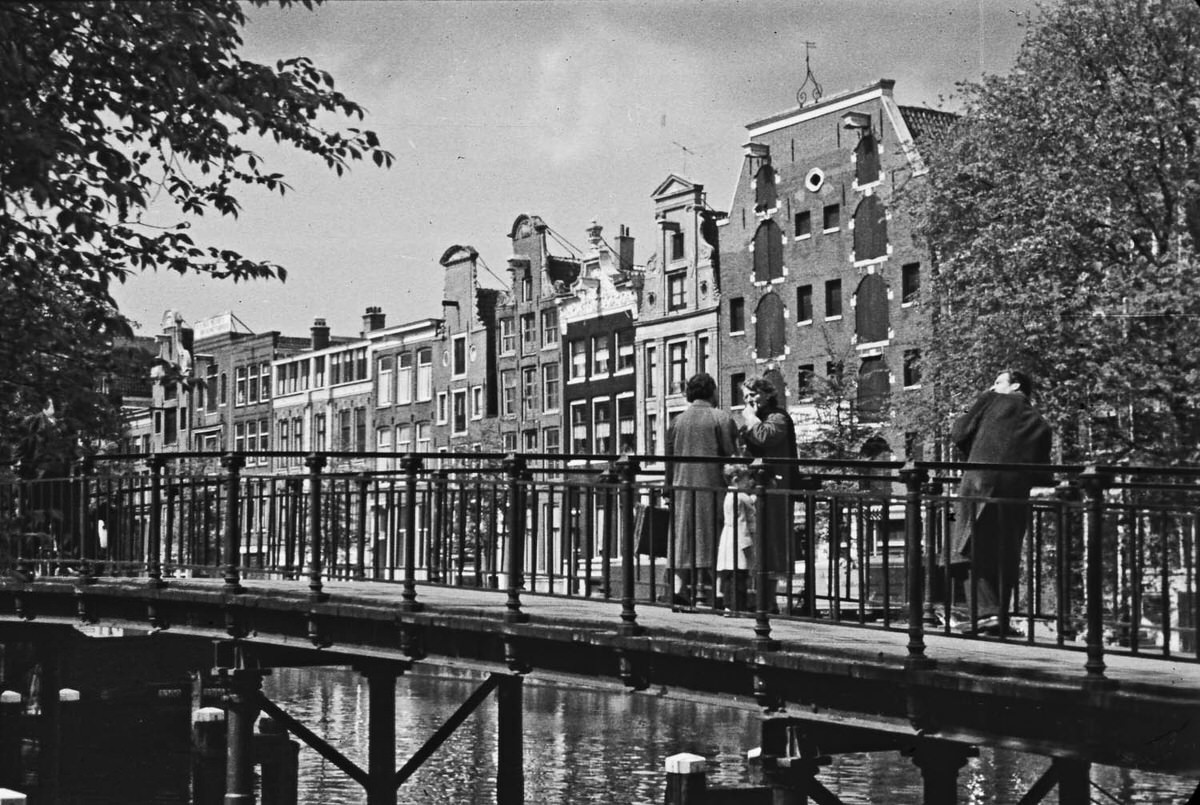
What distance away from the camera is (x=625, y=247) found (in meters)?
65.0

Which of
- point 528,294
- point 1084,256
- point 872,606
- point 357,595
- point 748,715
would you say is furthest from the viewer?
point 528,294

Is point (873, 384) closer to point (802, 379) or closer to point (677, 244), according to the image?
point (802, 379)

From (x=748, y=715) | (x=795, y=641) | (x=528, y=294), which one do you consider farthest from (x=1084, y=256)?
(x=528, y=294)

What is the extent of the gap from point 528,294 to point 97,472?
46764 mm

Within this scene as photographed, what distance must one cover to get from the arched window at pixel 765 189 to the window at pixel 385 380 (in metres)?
24.5

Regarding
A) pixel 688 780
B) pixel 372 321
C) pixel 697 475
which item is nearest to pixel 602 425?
pixel 372 321

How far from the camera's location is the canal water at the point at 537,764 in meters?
28.1

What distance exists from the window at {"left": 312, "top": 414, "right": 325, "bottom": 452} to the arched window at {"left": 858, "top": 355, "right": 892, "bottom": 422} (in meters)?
34.6

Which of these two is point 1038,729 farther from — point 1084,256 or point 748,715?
point 748,715

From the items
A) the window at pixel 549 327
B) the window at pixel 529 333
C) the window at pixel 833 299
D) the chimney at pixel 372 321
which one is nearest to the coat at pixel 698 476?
the window at pixel 833 299

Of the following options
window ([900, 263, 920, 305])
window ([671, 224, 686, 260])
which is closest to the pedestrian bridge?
window ([900, 263, 920, 305])

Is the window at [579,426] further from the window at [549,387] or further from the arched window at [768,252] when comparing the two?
the arched window at [768,252]

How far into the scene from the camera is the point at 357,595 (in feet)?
53.9

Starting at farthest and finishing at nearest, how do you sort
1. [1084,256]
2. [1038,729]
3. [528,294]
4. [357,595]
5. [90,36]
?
[528,294], [1084,256], [357,595], [90,36], [1038,729]
